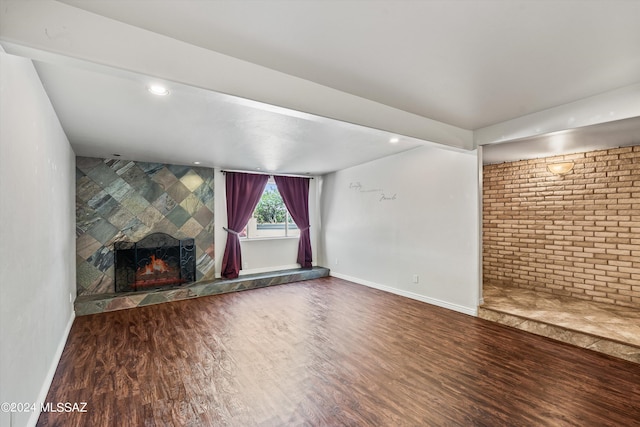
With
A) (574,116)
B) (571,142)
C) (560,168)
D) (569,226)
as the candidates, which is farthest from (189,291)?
(560,168)

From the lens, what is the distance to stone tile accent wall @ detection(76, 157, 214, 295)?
446 centimetres

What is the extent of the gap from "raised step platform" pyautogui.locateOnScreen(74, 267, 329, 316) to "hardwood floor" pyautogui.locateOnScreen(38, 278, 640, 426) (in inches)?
15.6

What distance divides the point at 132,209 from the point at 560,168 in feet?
22.8

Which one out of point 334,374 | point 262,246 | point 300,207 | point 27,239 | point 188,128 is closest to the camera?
point 27,239

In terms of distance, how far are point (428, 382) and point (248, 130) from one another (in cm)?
311

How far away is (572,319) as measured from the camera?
323 cm

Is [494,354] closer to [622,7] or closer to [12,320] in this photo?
[622,7]

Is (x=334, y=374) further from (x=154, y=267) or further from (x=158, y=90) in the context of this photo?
(x=154, y=267)

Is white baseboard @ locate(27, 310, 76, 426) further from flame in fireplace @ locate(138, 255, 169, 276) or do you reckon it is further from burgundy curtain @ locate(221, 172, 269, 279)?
burgundy curtain @ locate(221, 172, 269, 279)

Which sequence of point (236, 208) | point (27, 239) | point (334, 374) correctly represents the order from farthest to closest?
1. point (236, 208)
2. point (334, 374)
3. point (27, 239)

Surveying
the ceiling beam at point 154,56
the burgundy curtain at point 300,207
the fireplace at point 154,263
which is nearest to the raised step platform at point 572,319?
the ceiling beam at point 154,56

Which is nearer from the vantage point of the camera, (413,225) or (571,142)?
(571,142)

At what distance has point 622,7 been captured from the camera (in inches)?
58.6

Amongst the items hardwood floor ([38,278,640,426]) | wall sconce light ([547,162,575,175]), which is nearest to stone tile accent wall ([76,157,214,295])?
hardwood floor ([38,278,640,426])
